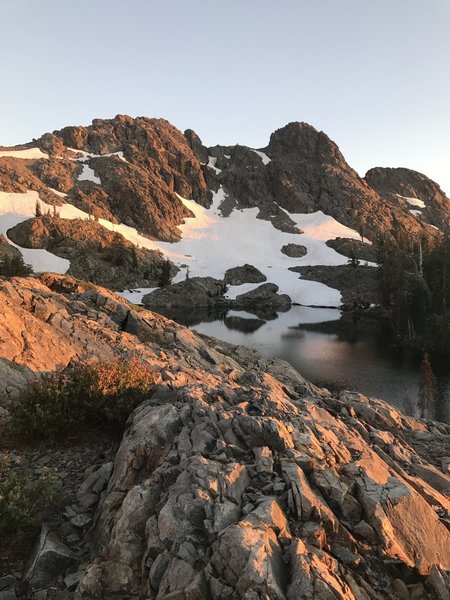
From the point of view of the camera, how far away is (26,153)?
5566 inches

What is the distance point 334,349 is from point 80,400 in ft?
168

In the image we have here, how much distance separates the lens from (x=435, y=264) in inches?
2648

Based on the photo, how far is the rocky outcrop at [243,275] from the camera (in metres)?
119

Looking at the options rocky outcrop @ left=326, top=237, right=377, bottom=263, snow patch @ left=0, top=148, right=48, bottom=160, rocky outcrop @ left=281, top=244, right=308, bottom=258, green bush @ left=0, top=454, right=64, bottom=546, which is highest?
snow patch @ left=0, top=148, right=48, bottom=160

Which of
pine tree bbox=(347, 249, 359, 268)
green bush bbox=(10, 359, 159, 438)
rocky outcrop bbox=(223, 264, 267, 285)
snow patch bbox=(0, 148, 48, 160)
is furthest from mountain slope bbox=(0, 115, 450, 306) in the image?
green bush bbox=(10, 359, 159, 438)

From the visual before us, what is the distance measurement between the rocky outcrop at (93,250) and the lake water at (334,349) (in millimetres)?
29166

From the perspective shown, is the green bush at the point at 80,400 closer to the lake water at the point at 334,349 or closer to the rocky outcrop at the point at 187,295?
the lake water at the point at 334,349

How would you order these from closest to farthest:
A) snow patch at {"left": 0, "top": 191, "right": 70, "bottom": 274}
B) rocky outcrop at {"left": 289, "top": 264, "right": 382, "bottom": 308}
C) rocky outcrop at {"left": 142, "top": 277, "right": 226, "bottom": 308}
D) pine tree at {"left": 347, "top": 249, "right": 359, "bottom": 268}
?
snow patch at {"left": 0, "top": 191, "right": 70, "bottom": 274}
rocky outcrop at {"left": 142, "top": 277, "right": 226, "bottom": 308}
rocky outcrop at {"left": 289, "top": 264, "right": 382, "bottom": 308}
pine tree at {"left": 347, "top": 249, "right": 359, "bottom": 268}

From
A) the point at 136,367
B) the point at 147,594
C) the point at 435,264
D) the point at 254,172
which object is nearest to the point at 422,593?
the point at 147,594

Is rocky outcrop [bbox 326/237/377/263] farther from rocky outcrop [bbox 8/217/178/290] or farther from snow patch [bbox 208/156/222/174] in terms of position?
snow patch [bbox 208/156/222/174]

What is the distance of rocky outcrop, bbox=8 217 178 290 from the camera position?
10319 cm

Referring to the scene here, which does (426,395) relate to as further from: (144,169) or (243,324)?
(144,169)

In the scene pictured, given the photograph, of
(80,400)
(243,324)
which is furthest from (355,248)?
(80,400)

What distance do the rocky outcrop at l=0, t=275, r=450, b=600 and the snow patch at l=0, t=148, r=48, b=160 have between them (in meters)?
156
